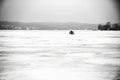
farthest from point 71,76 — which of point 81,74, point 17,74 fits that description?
point 17,74

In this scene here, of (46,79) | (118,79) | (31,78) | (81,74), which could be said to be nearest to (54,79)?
(46,79)

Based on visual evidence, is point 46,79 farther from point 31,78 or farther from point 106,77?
point 106,77

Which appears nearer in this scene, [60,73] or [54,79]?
[54,79]

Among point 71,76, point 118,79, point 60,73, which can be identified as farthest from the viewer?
point 60,73

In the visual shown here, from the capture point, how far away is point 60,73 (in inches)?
387

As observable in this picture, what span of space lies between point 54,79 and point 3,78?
73.7 inches

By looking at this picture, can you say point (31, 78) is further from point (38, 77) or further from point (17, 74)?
point (17, 74)

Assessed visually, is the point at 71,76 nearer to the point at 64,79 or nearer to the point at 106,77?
the point at 64,79

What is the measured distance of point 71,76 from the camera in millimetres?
9156

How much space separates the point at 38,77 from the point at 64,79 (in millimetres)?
1034

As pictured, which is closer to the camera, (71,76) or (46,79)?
(46,79)

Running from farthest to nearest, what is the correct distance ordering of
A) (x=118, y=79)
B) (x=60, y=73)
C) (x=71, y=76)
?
(x=60, y=73) → (x=71, y=76) → (x=118, y=79)

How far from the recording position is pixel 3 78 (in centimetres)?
851

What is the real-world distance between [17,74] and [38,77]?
111 cm
